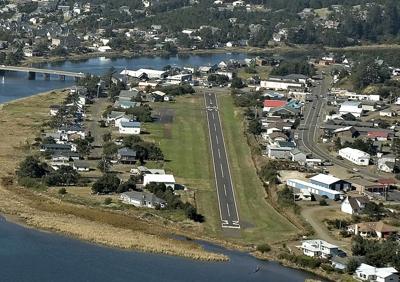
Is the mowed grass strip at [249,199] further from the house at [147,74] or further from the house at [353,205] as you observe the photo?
the house at [147,74]

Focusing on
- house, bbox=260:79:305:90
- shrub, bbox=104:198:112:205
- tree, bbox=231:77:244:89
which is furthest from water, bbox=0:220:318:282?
house, bbox=260:79:305:90

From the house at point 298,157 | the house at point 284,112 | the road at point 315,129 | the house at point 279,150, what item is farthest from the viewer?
the house at point 284,112

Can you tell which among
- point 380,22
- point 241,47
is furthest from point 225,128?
point 380,22

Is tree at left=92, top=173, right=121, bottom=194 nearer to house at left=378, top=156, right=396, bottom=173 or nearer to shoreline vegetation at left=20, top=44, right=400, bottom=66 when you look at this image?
house at left=378, top=156, right=396, bottom=173

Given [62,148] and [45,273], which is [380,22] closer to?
[62,148]

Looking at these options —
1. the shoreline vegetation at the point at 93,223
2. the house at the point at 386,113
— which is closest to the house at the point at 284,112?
the house at the point at 386,113
